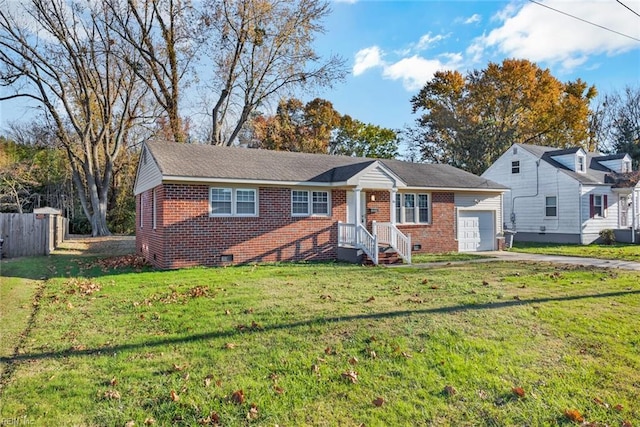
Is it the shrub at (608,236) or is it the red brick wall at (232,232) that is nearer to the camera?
the red brick wall at (232,232)

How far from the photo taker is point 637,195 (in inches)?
1049

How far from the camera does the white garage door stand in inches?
773

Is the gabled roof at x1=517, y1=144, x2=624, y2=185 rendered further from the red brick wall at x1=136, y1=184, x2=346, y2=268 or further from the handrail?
the red brick wall at x1=136, y1=184, x2=346, y2=268

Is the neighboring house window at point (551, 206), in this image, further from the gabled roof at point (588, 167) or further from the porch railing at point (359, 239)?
the porch railing at point (359, 239)

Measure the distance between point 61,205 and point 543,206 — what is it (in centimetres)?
3829

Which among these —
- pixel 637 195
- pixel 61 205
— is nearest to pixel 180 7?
pixel 61 205

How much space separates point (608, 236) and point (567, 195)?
313 centimetres

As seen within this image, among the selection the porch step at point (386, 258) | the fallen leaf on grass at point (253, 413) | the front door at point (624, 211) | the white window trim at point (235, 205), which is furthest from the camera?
the front door at point (624, 211)

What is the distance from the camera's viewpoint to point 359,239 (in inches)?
598

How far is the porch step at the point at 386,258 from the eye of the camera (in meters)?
14.8

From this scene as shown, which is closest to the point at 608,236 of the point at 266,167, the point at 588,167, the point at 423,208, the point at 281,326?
the point at 588,167

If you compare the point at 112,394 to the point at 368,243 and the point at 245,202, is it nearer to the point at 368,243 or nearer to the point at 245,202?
the point at 245,202

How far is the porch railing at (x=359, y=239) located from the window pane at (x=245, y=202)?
137 inches

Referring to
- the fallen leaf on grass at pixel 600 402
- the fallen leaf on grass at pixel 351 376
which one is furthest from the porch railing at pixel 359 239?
the fallen leaf on grass at pixel 600 402
